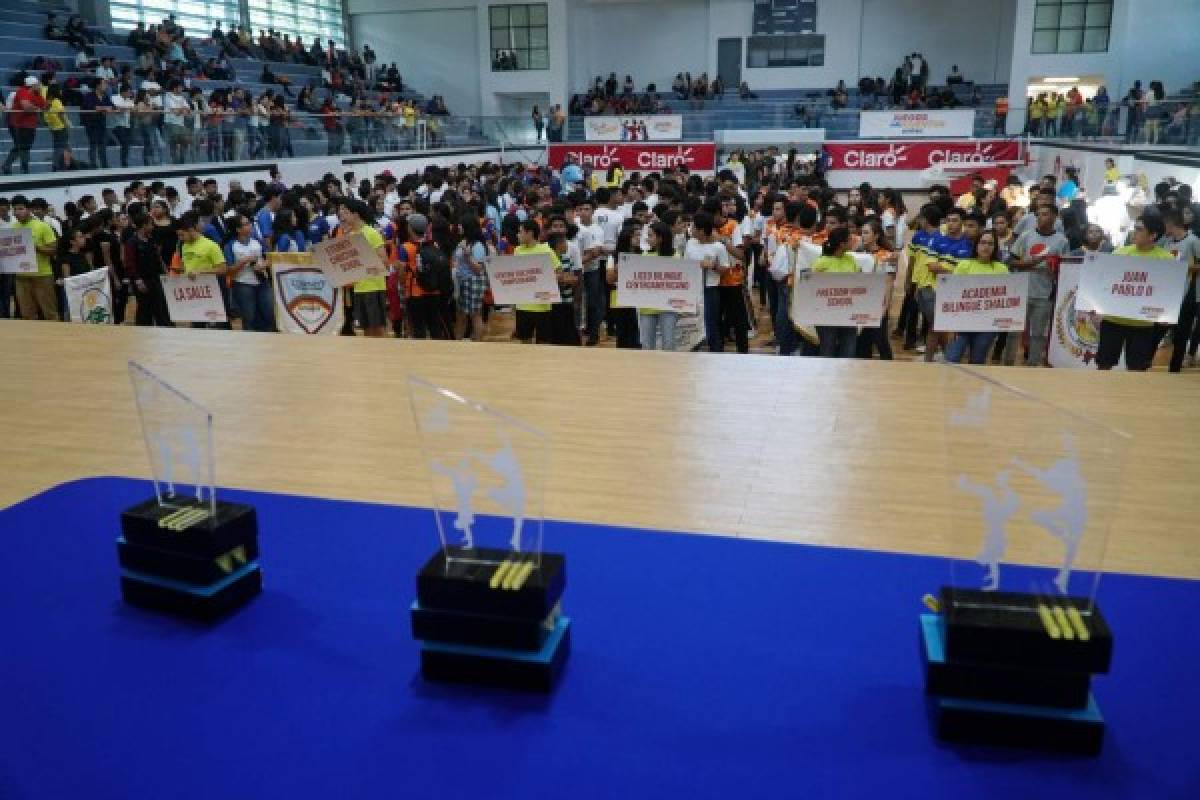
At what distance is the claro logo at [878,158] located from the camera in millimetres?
23703

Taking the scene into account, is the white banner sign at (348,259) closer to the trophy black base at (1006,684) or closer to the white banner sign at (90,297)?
the white banner sign at (90,297)

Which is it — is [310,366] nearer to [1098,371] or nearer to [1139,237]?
[1098,371]

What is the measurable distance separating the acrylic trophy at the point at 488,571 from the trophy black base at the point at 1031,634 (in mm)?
941

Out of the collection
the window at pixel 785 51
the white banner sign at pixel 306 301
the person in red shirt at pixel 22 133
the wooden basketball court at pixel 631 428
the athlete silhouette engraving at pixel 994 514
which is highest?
the window at pixel 785 51

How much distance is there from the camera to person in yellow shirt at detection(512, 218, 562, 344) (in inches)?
312

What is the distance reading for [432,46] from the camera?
37.1 meters

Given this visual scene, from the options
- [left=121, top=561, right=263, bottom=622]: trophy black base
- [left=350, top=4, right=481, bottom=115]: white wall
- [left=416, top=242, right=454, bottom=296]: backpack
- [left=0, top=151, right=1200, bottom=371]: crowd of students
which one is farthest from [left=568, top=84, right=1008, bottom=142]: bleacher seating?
[left=121, top=561, right=263, bottom=622]: trophy black base

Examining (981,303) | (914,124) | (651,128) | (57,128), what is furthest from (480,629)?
(914,124)

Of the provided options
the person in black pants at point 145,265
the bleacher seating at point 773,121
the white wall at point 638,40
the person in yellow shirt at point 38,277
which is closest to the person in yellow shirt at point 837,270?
the person in black pants at point 145,265

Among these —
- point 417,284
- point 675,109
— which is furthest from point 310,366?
point 675,109

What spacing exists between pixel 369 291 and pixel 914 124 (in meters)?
20.7

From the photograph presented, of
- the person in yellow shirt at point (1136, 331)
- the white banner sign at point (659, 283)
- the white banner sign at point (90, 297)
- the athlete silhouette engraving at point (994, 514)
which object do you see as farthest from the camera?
the white banner sign at point (90, 297)

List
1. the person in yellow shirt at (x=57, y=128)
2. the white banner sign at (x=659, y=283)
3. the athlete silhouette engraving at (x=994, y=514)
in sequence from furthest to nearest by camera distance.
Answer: the person in yellow shirt at (x=57, y=128), the white banner sign at (x=659, y=283), the athlete silhouette engraving at (x=994, y=514)

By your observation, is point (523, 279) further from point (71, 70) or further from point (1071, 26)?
point (1071, 26)
